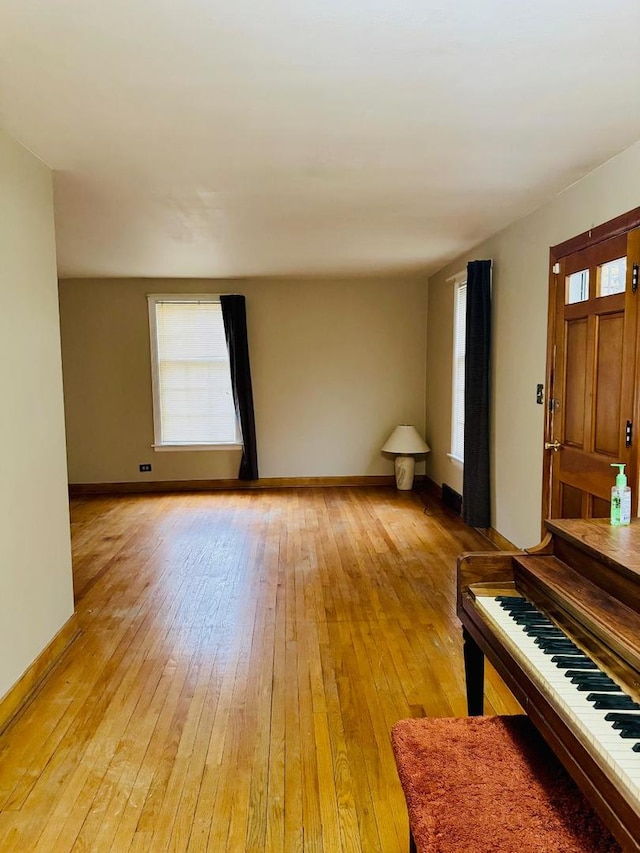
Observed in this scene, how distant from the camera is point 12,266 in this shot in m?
2.38

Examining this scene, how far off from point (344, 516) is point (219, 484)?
1.91 metres

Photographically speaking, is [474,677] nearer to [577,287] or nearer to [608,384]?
[608,384]

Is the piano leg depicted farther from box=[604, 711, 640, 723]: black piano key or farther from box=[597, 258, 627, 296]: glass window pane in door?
box=[597, 258, 627, 296]: glass window pane in door

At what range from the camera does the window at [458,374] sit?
544cm

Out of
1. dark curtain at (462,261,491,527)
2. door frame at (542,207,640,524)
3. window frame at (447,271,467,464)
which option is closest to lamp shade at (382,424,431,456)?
window frame at (447,271,467,464)

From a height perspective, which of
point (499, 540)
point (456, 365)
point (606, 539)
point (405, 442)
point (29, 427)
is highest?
point (456, 365)

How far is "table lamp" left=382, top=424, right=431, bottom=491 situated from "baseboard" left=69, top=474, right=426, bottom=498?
10.2 inches

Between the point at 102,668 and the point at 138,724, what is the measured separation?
21.1 inches

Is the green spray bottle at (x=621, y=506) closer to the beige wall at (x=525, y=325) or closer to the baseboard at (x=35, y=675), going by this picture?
the beige wall at (x=525, y=325)

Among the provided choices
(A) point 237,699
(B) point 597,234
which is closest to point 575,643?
(A) point 237,699

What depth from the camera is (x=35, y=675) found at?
253 centimetres

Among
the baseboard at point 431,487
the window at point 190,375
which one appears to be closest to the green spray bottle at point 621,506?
the baseboard at point 431,487

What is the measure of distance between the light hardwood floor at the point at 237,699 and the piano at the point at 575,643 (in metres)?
0.56

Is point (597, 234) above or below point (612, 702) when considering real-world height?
above
